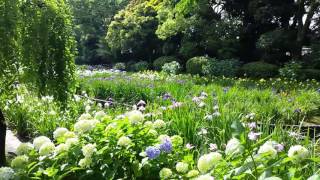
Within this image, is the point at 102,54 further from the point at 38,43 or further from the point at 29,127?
the point at 38,43

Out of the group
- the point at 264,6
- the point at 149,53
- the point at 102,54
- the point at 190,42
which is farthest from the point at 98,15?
the point at 264,6

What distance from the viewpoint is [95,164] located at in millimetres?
2727

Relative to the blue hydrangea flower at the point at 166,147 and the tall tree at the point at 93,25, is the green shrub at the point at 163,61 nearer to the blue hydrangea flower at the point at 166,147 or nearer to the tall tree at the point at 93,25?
the tall tree at the point at 93,25

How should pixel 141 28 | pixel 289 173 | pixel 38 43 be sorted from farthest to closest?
pixel 141 28, pixel 38 43, pixel 289 173

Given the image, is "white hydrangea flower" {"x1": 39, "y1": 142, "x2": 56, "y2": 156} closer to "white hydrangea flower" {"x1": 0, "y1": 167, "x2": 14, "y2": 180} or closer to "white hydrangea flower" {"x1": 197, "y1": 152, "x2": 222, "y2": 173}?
"white hydrangea flower" {"x1": 0, "y1": 167, "x2": 14, "y2": 180}

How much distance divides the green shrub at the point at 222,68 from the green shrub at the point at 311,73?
289 centimetres

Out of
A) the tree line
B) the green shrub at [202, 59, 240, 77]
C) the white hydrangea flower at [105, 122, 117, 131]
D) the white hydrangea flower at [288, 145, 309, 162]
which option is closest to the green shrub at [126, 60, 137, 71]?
the tree line

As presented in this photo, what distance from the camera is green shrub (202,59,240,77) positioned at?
17.1m

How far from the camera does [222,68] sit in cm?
1727

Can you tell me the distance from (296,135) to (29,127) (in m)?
3.99

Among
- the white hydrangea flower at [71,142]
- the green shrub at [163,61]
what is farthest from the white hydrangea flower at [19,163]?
the green shrub at [163,61]

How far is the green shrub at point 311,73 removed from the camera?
15031 mm

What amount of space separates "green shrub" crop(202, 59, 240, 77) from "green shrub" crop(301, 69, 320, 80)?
289cm

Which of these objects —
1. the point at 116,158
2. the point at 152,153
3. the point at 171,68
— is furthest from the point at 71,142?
the point at 171,68
